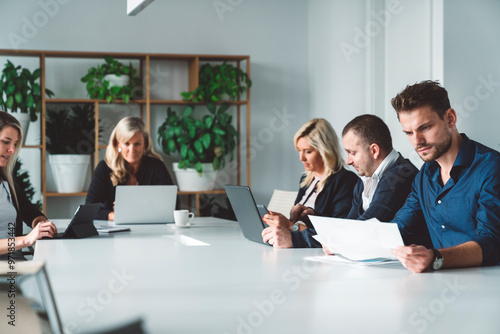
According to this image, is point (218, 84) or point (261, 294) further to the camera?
point (218, 84)

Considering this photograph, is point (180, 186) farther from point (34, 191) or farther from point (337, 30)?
point (337, 30)

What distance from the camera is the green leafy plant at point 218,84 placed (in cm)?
533

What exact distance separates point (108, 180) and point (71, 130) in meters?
1.69

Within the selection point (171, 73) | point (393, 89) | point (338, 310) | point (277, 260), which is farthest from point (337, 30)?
point (338, 310)

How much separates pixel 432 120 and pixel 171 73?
4.07 m

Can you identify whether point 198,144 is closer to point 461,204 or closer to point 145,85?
point 145,85

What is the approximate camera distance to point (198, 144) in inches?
208

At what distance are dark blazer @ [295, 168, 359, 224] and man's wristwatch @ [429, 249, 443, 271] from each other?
1.33m

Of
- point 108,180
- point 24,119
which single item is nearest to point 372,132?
point 108,180

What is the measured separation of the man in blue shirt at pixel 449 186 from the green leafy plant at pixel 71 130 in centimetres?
392

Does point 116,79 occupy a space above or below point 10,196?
above

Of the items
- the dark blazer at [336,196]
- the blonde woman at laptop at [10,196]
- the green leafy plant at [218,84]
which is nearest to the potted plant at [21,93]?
the green leafy plant at [218,84]

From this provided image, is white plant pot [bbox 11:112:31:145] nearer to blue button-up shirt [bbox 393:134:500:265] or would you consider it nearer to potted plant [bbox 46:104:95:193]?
potted plant [bbox 46:104:95:193]

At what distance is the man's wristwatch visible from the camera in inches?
64.1
